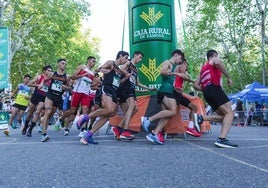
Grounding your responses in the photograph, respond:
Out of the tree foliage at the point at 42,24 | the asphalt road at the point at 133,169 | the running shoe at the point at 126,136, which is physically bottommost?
the asphalt road at the point at 133,169

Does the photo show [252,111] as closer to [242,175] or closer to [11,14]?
[11,14]

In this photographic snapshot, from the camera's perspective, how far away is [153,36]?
980 centimetres

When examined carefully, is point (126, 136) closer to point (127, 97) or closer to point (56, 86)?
point (127, 97)

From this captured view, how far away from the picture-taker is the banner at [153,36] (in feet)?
32.2

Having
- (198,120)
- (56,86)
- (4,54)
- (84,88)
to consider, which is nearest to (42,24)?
(4,54)

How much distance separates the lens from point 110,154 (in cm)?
554

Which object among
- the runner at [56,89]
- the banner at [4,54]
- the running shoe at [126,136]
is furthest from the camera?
the banner at [4,54]

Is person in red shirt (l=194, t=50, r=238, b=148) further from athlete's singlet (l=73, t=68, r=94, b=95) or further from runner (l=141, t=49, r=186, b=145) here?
athlete's singlet (l=73, t=68, r=94, b=95)

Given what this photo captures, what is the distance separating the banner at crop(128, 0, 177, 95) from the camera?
9.81 meters

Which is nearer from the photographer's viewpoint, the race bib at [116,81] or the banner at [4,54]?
the race bib at [116,81]

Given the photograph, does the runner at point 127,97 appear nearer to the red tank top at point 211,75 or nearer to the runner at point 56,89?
the runner at point 56,89

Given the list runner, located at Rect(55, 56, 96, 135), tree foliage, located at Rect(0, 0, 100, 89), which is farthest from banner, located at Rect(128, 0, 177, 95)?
tree foliage, located at Rect(0, 0, 100, 89)

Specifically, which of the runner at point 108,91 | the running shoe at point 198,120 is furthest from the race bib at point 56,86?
the running shoe at point 198,120

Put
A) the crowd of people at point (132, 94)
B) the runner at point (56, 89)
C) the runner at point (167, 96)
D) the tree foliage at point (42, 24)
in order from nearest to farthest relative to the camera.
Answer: the crowd of people at point (132, 94) < the runner at point (167, 96) < the runner at point (56, 89) < the tree foliage at point (42, 24)
